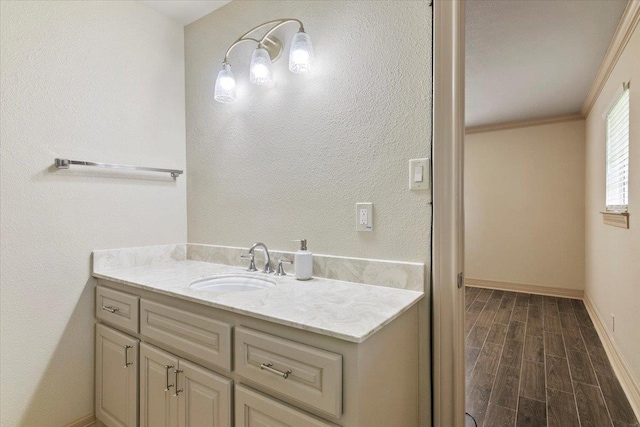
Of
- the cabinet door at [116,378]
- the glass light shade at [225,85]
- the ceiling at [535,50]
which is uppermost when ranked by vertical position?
the ceiling at [535,50]

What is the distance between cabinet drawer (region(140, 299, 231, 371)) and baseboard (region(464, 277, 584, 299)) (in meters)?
4.12

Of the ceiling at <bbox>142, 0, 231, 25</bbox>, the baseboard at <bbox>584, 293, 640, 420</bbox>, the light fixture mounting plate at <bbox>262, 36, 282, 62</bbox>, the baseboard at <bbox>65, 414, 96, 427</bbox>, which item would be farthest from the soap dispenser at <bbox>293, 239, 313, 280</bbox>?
the baseboard at <bbox>584, 293, 640, 420</bbox>

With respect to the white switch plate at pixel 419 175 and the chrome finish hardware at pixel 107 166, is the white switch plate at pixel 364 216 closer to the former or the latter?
the white switch plate at pixel 419 175

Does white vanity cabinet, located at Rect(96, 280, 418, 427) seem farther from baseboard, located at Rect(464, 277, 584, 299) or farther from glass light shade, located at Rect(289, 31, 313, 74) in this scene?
baseboard, located at Rect(464, 277, 584, 299)

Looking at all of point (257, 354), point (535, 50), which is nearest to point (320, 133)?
point (257, 354)

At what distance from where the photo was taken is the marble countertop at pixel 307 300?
2.97 ft

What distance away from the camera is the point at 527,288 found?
452 cm

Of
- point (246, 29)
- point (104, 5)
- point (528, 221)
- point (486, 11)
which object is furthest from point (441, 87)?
point (528, 221)

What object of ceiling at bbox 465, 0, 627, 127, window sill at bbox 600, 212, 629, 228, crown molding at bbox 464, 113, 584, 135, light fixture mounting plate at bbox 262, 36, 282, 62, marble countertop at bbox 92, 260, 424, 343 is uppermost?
ceiling at bbox 465, 0, 627, 127

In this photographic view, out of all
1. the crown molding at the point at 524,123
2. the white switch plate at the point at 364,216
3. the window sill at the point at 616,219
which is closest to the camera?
the white switch plate at the point at 364,216

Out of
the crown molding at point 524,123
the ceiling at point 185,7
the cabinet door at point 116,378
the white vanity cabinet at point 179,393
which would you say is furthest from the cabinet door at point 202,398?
the crown molding at point 524,123

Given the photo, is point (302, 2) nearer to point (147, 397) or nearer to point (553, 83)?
point (147, 397)

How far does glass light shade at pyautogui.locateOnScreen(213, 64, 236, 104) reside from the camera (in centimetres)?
170

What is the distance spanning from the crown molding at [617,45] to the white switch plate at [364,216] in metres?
2.08
